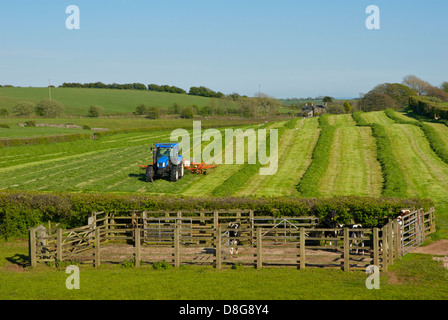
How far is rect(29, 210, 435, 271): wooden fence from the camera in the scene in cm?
1759

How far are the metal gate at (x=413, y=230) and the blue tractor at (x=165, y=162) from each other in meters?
19.1

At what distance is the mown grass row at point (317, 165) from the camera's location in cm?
3428

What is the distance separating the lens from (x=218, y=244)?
1773 centimetres

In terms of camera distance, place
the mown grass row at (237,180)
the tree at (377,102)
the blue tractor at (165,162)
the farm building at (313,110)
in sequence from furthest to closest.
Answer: the farm building at (313,110) → the tree at (377,102) → the blue tractor at (165,162) → the mown grass row at (237,180)

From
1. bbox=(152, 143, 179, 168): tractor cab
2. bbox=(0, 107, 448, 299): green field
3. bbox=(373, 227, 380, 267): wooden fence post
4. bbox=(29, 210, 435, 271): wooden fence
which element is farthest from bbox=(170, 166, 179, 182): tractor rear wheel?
bbox=(373, 227, 380, 267): wooden fence post

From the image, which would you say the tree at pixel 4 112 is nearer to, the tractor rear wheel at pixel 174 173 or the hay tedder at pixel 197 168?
the hay tedder at pixel 197 168

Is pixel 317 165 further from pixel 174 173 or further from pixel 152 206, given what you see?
pixel 152 206

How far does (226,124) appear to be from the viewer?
91062mm

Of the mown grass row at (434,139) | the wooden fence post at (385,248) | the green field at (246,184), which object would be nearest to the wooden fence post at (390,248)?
the wooden fence post at (385,248)

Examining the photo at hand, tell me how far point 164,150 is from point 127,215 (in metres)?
14.0

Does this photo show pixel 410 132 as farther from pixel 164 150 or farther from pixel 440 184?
pixel 164 150

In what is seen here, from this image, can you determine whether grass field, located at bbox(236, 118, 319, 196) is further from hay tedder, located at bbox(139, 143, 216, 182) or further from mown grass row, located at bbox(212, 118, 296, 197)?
hay tedder, located at bbox(139, 143, 216, 182)

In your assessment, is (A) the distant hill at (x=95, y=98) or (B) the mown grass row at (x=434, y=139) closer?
(B) the mown grass row at (x=434, y=139)
